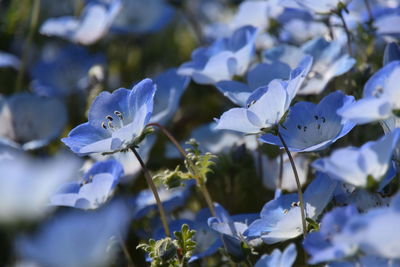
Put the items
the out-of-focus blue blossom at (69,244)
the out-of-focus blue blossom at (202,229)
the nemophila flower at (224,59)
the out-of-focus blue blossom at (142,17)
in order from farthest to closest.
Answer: the out-of-focus blue blossom at (142,17), the nemophila flower at (224,59), the out-of-focus blue blossom at (202,229), the out-of-focus blue blossom at (69,244)

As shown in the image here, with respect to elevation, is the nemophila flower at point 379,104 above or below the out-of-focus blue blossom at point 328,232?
above

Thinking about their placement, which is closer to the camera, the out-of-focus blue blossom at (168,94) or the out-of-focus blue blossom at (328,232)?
the out-of-focus blue blossom at (328,232)

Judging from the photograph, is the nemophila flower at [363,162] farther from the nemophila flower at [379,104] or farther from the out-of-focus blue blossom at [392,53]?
the out-of-focus blue blossom at [392,53]

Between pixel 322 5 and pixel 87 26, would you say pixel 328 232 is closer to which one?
pixel 322 5

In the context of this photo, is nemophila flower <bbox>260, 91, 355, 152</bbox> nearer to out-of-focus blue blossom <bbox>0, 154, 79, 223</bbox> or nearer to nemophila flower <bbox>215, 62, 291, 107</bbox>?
nemophila flower <bbox>215, 62, 291, 107</bbox>

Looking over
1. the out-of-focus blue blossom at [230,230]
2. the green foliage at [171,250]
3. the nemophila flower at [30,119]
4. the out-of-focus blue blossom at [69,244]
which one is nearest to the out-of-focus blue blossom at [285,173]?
the out-of-focus blue blossom at [230,230]

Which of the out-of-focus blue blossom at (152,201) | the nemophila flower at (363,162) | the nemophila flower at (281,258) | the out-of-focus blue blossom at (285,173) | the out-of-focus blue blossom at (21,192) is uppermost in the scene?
the out-of-focus blue blossom at (21,192)

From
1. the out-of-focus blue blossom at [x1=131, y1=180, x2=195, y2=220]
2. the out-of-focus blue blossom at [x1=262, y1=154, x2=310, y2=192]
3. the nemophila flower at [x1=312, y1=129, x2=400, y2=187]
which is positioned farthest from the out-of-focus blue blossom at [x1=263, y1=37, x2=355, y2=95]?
the nemophila flower at [x1=312, y1=129, x2=400, y2=187]
